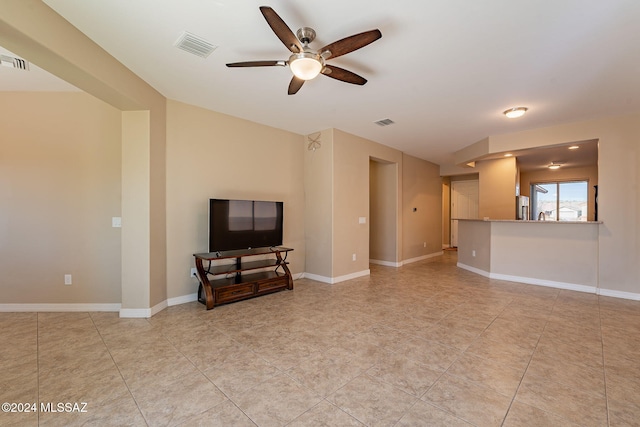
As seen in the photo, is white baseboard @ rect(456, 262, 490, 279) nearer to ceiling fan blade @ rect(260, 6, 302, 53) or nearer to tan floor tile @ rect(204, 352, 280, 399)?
tan floor tile @ rect(204, 352, 280, 399)

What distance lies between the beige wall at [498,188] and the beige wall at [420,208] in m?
1.34

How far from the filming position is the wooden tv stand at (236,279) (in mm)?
3568

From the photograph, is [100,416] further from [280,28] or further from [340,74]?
[340,74]

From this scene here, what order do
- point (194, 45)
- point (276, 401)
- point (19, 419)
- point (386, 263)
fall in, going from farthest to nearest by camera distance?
point (386, 263)
point (194, 45)
point (276, 401)
point (19, 419)

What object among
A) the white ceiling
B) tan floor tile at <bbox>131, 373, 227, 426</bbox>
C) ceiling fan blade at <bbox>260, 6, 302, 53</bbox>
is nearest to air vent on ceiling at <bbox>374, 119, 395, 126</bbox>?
the white ceiling

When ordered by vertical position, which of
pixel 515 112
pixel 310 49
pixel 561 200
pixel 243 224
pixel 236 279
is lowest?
pixel 236 279

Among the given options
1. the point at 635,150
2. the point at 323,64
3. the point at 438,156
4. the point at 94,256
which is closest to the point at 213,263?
the point at 94,256

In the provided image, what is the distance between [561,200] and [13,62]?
39.4 ft

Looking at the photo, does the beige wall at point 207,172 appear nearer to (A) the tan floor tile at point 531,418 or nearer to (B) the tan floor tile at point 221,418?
(B) the tan floor tile at point 221,418

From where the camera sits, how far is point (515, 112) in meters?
3.84

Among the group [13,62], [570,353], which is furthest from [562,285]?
[13,62]

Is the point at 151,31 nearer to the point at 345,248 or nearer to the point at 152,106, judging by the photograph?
the point at 152,106

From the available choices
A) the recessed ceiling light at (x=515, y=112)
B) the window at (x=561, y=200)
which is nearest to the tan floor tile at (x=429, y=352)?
the recessed ceiling light at (x=515, y=112)

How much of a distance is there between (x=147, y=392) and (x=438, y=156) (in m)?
7.04
